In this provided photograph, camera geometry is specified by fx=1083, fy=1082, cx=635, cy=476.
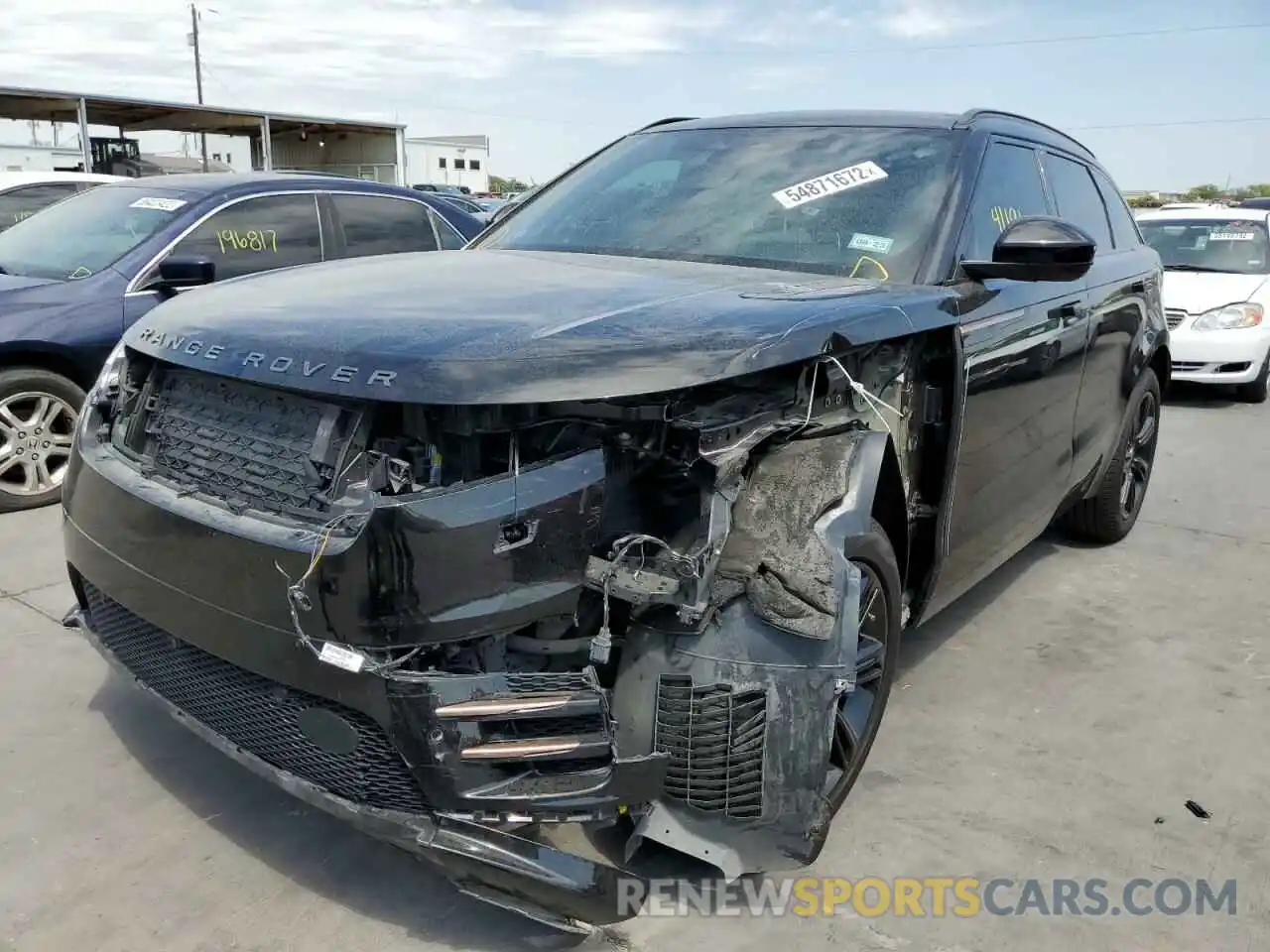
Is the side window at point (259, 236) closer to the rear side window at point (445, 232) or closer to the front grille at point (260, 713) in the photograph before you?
the rear side window at point (445, 232)

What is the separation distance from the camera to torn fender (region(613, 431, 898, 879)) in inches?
86.7

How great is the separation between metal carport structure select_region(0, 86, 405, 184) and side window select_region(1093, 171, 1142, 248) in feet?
63.6

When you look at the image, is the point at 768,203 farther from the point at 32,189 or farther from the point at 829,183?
the point at 32,189

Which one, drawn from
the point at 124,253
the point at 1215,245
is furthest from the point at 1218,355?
the point at 124,253

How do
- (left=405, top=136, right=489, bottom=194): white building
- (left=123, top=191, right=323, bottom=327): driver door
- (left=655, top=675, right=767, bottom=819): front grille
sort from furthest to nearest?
1. (left=405, top=136, right=489, bottom=194): white building
2. (left=123, top=191, right=323, bottom=327): driver door
3. (left=655, top=675, right=767, bottom=819): front grille

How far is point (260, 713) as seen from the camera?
2.28 metres

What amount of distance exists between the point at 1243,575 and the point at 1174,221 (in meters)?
7.27

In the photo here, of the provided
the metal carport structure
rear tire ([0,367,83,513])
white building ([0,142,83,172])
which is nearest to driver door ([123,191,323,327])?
rear tire ([0,367,83,513])

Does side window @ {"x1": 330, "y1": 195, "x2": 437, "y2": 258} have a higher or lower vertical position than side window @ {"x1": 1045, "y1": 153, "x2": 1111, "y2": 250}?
lower

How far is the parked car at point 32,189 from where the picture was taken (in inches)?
374

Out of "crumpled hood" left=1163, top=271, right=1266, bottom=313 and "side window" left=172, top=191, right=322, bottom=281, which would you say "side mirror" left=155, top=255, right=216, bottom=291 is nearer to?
"side window" left=172, top=191, right=322, bottom=281

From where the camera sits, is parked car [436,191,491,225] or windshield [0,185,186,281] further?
parked car [436,191,491,225]

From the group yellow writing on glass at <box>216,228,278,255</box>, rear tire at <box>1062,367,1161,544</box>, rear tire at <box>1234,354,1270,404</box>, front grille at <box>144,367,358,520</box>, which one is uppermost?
yellow writing on glass at <box>216,228,278,255</box>

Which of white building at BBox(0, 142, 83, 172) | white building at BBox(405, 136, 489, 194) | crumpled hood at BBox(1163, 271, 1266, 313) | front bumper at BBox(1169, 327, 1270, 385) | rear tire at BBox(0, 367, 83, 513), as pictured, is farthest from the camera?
white building at BBox(405, 136, 489, 194)
